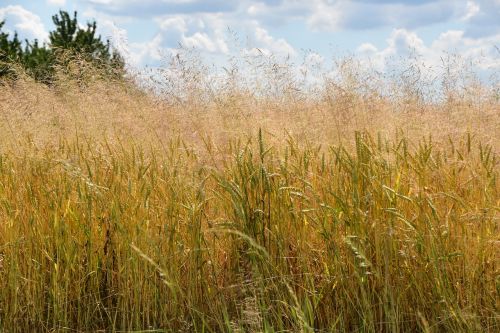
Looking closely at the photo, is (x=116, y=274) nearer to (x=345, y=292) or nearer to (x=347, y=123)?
(x=345, y=292)

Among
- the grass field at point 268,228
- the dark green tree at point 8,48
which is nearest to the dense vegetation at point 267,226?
the grass field at point 268,228

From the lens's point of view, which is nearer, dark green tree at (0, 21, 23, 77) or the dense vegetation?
the dense vegetation

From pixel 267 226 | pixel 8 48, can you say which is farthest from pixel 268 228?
pixel 8 48

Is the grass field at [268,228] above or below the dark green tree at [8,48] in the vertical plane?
below

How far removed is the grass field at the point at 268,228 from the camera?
114 inches

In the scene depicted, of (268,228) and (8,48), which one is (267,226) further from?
(8,48)

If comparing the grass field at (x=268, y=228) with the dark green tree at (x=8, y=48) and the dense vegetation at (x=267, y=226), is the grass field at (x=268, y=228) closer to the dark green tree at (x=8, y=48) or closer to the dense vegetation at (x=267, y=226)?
the dense vegetation at (x=267, y=226)

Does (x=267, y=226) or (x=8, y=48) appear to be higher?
(x=8, y=48)

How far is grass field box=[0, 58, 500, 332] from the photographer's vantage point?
2893 millimetres

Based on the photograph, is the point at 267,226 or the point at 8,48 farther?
the point at 8,48

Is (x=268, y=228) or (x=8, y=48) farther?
(x=8, y=48)

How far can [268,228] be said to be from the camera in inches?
122

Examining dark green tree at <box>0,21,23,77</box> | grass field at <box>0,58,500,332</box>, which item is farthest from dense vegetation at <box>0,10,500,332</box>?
dark green tree at <box>0,21,23,77</box>

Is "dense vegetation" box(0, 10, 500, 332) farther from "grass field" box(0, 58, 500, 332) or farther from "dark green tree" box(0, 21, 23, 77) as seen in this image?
"dark green tree" box(0, 21, 23, 77)
